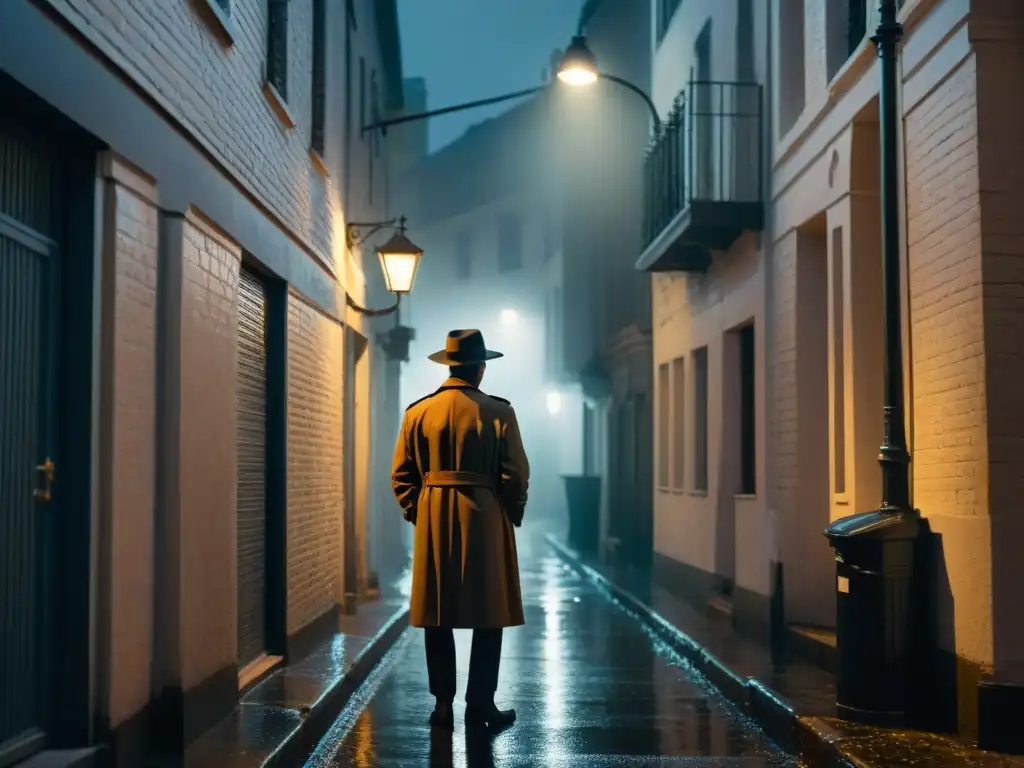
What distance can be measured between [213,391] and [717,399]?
24.8 feet

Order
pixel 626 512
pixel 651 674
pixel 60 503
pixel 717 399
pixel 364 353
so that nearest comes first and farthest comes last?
pixel 60 503 < pixel 651 674 < pixel 717 399 < pixel 364 353 < pixel 626 512

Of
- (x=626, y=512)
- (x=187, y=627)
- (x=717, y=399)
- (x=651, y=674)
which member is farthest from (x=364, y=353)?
(x=187, y=627)

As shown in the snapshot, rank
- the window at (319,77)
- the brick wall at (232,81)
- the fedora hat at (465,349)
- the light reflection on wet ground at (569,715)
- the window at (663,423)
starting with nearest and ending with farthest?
1. the brick wall at (232,81)
2. the light reflection on wet ground at (569,715)
3. the fedora hat at (465,349)
4. the window at (319,77)
5. the window at (663,423)

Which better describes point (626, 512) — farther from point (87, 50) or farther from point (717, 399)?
point (87, 50)

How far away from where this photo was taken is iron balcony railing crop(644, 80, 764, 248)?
42.4 feet

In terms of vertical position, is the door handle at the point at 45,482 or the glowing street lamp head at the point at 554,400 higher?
the glowing street lamp head at the point at 554,400

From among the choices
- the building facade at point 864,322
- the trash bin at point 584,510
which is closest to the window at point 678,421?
the building facade at point 864,322

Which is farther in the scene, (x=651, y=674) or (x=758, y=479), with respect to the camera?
(x=758, y=479)

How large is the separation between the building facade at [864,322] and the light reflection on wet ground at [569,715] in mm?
1171

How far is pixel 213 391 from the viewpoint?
7320 mm

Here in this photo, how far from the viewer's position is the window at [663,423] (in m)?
17.5

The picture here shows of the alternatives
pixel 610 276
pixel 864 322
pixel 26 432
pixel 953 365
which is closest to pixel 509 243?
pixel 610 276

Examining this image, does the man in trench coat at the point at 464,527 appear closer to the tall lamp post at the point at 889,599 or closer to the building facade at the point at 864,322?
the tall lamp post at the point at 889,599

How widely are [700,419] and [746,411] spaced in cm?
189
